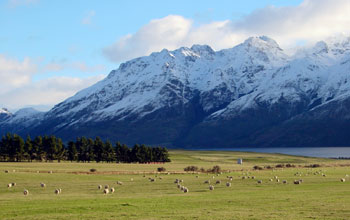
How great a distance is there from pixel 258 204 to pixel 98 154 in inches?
5277

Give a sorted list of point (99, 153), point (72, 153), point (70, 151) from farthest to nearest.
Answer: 1. point (99, 153)
2. point (70, 151)
3. point (72, 153)

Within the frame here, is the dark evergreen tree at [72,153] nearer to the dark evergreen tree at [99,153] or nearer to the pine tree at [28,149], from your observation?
the dark evergreen tree at [99,153]

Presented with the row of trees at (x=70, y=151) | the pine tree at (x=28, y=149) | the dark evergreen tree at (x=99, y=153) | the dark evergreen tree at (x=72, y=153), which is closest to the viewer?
the row of trees at (x=70, y=151)

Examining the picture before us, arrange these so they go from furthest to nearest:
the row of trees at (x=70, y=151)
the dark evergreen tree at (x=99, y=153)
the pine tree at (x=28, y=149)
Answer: the dark evergreen tree at (x=99, y=153)
the pine tree at (x=28, y=149)
the row of trees at (x=70, y=151)

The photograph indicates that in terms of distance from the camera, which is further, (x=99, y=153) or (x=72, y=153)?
(x=99, y=153)

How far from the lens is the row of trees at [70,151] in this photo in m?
161

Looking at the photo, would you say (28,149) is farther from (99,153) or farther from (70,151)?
(99,153)

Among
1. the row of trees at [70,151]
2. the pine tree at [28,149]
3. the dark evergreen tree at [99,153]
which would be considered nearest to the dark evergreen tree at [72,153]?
the row of trees at [70,151]

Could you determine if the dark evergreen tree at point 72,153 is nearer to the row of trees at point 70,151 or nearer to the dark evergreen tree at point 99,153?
the row of trees at point 70,151

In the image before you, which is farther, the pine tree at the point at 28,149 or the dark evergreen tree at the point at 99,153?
the dark evergreen tree at the point at 99,153

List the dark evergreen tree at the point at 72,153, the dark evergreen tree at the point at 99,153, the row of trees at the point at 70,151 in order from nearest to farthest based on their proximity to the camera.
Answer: the row of trees at the point at 70,151 → the dark evergreen tree at the point at 72,153 → the dark evergreen tree at the point at 99,153

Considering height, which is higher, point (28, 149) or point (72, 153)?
point (28, 149)

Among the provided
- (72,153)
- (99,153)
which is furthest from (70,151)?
(99,153)

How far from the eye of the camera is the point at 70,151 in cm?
17788
